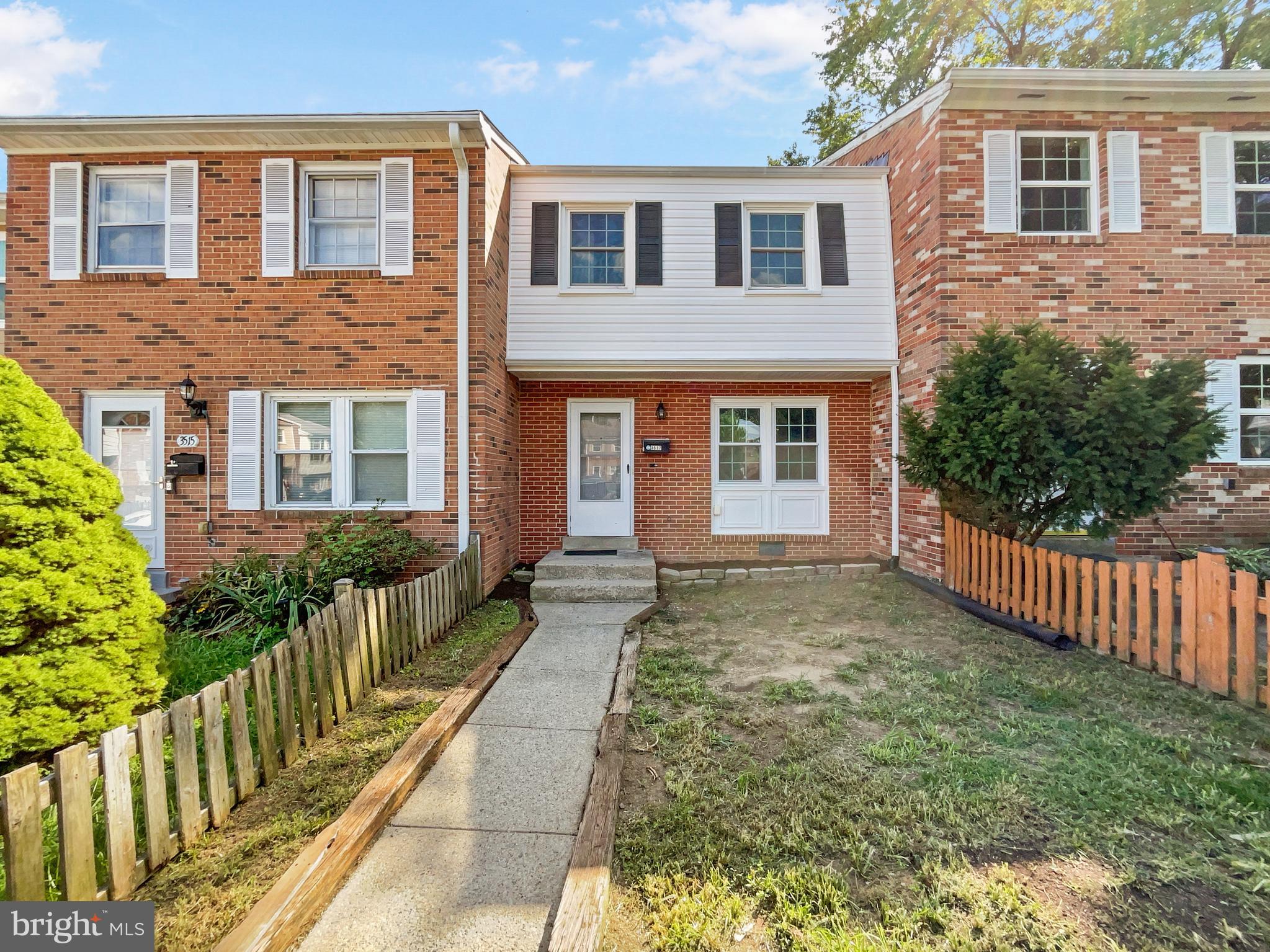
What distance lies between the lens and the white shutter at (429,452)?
6.84 m

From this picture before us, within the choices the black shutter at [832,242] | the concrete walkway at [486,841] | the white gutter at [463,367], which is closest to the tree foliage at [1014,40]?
the black shutter at [832,242]

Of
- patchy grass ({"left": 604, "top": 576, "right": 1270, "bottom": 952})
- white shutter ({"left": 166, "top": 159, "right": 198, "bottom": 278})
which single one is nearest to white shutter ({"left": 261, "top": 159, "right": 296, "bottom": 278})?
white shutter ({"left": 166, "top": 159, "right": 198, "bottom": 278})

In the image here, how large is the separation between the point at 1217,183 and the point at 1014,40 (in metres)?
10.9

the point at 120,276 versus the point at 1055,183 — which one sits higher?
the point at 1055,183

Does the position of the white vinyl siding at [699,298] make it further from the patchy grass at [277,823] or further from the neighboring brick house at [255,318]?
the patchy grass at [277,823]

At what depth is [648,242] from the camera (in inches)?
320

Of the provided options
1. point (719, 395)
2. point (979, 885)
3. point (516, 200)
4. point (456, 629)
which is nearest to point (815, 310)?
point (719, 395)

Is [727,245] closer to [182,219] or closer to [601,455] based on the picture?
[601,455]

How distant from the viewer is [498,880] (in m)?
2.29

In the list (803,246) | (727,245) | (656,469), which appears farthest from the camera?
(656,469)

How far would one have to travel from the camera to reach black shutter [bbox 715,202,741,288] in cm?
810

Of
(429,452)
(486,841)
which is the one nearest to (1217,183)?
(429,452)

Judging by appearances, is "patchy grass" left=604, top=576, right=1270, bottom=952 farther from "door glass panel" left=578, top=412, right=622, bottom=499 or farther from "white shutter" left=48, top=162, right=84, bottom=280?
"white shutter" left=48, top=162, right=84, bottom=280

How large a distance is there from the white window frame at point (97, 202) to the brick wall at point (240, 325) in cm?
10
